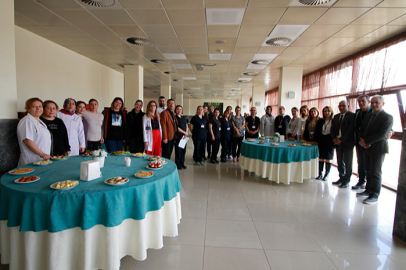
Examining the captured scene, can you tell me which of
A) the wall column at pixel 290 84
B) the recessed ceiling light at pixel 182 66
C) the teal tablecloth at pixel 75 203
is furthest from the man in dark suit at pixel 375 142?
the recessed ceiling light at pixel 182 66

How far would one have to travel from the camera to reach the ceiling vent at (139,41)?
4945mm

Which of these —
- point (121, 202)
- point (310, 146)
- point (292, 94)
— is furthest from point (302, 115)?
point (121, 202)

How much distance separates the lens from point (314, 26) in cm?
407

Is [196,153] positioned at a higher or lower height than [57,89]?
lower

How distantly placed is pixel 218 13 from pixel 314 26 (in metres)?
1.98

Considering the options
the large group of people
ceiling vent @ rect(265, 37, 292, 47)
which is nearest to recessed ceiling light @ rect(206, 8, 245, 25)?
ceiling vent @ rect(265, 37, 292, 47)

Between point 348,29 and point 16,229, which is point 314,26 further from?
point 16,229

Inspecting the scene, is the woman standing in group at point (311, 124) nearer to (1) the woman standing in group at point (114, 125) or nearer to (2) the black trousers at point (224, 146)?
(2) the black trousers at point (224, 146)

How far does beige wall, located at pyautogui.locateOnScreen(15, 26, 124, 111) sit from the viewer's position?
446cm

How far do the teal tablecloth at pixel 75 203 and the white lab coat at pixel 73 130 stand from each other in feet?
5.07

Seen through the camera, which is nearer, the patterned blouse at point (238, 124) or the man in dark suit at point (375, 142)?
the man in dark suit at point (375, 142)

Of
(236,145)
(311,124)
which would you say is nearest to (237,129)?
(236,145)

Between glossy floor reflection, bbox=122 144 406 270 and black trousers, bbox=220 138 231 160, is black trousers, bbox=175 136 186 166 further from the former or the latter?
black trousers, bbox=220 138 231 160

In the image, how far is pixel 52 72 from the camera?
5.19m
